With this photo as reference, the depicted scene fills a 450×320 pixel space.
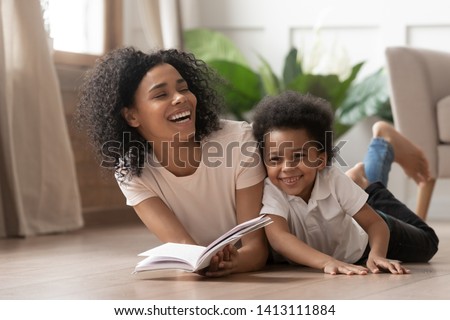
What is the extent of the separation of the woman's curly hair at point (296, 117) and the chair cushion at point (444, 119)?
72.7 inches

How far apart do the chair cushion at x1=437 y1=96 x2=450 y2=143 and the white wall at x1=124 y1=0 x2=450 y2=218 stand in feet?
3.20

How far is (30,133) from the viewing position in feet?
11.5

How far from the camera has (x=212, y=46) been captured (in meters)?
4.99

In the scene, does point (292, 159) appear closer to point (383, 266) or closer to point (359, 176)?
point (383, 266)

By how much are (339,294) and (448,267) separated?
0.61 m

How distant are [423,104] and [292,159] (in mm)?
2056

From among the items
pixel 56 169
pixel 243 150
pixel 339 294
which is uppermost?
pixel 243 150

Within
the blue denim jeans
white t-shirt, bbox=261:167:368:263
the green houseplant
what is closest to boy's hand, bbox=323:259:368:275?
white t-shirt, bbox=261:167:368:263

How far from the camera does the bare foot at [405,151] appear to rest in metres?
2.95

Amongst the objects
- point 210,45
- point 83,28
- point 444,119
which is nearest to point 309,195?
point 444,119

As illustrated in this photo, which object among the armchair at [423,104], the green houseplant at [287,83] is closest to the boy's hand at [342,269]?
the armchair at [423,104]

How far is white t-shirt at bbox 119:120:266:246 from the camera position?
2152 mm
